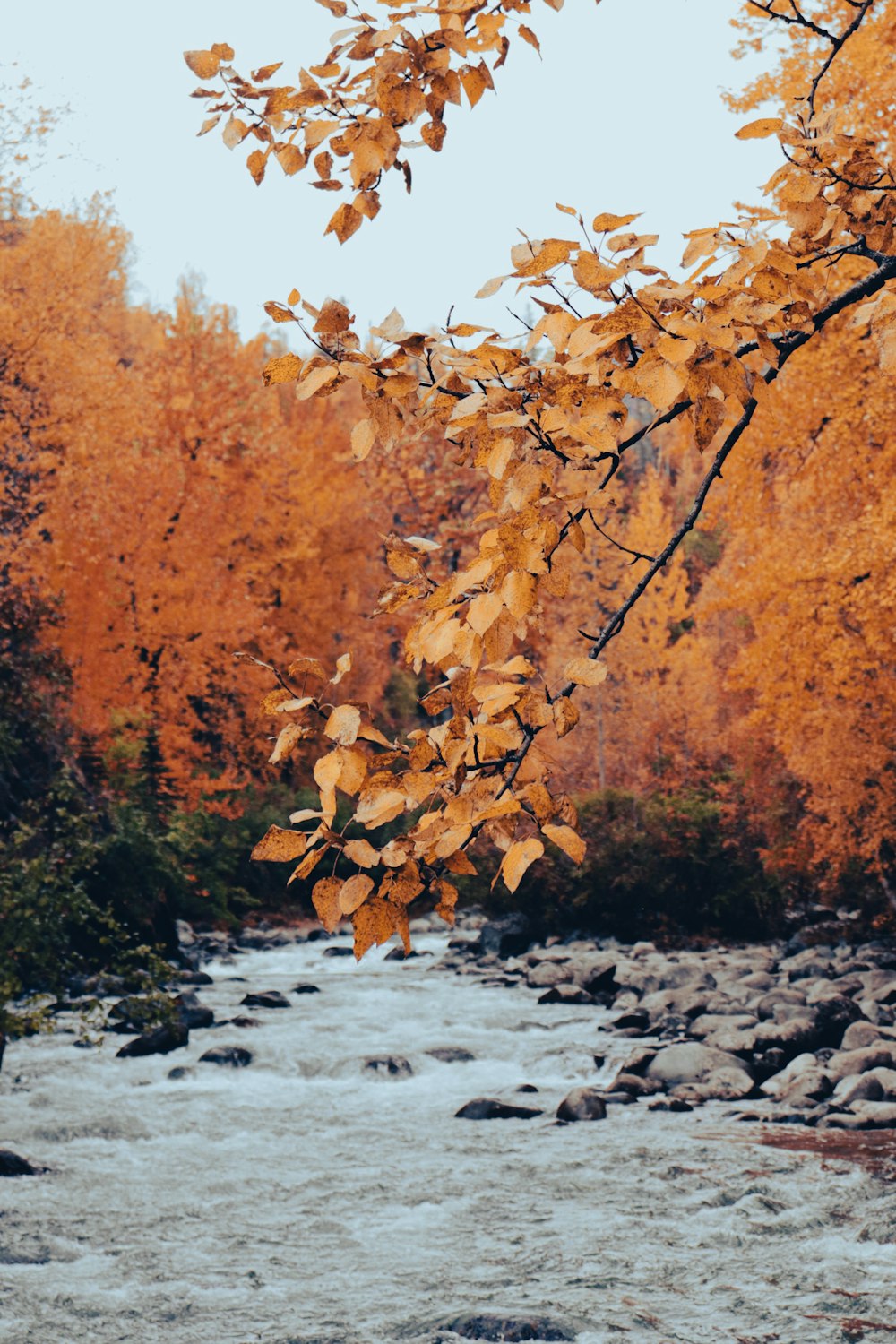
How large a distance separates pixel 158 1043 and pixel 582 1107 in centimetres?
436

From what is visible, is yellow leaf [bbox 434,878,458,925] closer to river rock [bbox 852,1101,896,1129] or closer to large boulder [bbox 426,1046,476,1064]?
river rock [bbox 852,1101,896,1129]

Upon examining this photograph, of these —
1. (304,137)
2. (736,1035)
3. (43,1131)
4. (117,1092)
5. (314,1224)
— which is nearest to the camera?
(304,137)

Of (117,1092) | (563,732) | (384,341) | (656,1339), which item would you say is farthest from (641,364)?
(117,1092)

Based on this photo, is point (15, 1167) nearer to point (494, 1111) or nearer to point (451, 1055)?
point (494, 1111)

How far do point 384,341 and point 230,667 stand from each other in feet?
72.9

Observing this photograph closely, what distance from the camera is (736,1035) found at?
11695 mm

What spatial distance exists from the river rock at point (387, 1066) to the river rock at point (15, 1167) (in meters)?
3.49

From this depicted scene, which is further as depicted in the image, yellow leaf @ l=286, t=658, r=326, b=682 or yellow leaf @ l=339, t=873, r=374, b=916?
yellow leaf @ l=286, t=658, r=326, b=682

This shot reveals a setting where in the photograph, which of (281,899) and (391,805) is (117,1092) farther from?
(281,899)

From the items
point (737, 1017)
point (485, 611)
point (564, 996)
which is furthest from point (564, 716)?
point (564, 996)

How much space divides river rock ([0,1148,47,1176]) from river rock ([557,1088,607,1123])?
3887 mm

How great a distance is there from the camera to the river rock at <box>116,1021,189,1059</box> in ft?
39.1

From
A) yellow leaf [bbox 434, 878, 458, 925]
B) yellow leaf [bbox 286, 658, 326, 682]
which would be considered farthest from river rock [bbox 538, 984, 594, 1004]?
yellow leaf [bbox 286, 658, 326, 682]

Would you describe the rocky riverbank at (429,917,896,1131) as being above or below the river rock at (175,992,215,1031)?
below
